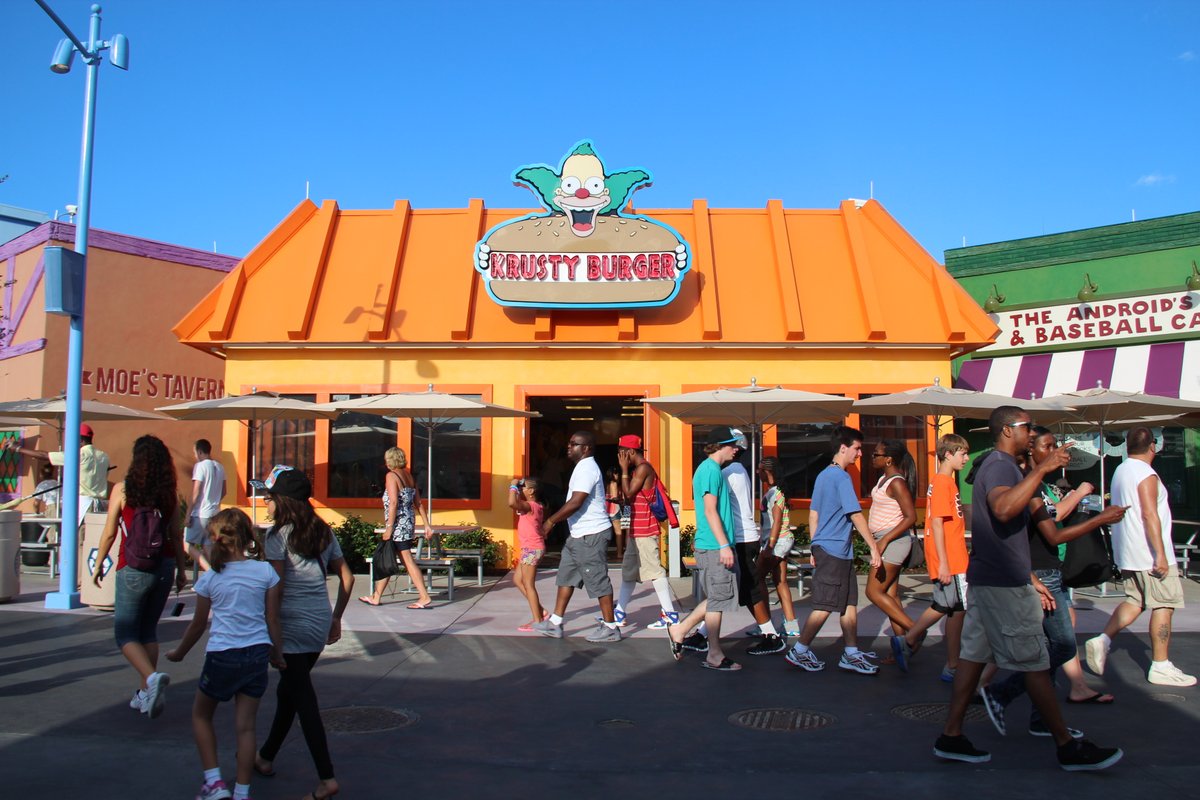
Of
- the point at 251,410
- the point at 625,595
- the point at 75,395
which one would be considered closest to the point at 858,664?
the point at 625,595

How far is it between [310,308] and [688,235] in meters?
6.03

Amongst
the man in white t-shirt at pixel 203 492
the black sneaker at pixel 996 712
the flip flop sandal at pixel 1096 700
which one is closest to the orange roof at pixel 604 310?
the man in white t-shirt at pixel 203 492

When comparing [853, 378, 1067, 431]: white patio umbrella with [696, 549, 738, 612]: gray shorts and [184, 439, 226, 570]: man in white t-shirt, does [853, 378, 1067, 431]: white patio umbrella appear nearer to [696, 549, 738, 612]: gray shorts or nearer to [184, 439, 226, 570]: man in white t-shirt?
[696, 549, 738, 612]: gray shorts

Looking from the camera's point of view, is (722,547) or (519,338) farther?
(519,338)

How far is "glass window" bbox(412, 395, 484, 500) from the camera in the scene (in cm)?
1361

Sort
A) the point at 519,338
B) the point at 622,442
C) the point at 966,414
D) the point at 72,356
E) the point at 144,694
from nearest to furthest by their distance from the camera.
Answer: the point at 144,694 < the point at 622,442 < the point at 72,356 < the point at 966,414 < the point at 519,338

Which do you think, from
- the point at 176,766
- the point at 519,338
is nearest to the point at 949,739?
the point at 176,766

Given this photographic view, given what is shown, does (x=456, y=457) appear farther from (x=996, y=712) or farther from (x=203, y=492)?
(x=996, y=712)

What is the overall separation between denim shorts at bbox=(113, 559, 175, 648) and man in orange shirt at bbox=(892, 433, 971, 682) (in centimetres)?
539

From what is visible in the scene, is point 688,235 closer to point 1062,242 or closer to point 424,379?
point 424,379

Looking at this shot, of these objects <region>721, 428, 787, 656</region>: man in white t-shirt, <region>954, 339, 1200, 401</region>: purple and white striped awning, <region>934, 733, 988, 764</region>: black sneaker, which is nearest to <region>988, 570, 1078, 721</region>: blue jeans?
<region>934, 733, 988, 764</region>: black sneaker

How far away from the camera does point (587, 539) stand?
27.3 feet

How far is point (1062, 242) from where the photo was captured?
1611 cm

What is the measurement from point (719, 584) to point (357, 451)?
26.1ft
